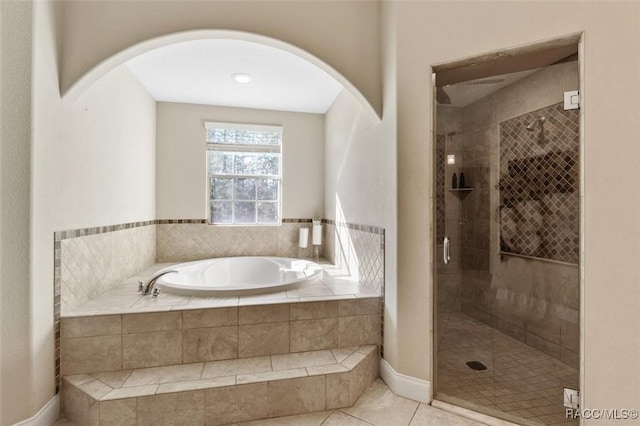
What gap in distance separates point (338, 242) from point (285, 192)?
3.57 feet

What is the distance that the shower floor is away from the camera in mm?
1654

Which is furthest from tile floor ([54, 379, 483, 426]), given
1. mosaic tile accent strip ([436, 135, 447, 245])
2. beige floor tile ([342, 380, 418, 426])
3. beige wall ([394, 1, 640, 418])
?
mosaic tile accent strip ([436, 135, 447, 245])

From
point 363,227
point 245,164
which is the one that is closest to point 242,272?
point 245,164

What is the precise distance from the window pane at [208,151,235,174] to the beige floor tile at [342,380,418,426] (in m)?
3.05

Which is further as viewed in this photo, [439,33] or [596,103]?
[439,33]

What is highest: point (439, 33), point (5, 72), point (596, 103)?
point (439, 33)

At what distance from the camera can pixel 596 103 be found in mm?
1393

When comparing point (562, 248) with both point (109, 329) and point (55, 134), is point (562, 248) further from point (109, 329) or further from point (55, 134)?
point (55, 134)

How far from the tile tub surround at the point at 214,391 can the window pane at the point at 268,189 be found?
2.39 m

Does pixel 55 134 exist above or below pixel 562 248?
above

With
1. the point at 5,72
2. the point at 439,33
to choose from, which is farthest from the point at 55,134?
the point at 439,33

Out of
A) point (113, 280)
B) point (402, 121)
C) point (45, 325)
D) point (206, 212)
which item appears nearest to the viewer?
point (45, 325)

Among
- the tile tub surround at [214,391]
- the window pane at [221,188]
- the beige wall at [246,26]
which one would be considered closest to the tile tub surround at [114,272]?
the tile tub surround at [214,391]

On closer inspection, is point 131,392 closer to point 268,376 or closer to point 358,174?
point 268,376
